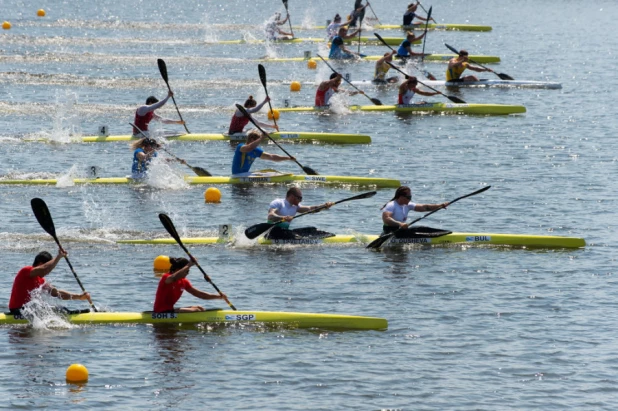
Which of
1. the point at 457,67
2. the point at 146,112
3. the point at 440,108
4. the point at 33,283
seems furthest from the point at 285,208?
the point at 457,67

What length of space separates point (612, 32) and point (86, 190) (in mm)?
47952

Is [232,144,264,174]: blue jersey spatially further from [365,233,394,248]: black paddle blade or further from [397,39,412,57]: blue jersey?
[397,39,412,57]: blue jersey

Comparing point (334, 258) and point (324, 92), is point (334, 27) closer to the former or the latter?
point (324, 92)

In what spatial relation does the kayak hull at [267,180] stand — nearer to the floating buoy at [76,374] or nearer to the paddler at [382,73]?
the floating buoy at [76,374]

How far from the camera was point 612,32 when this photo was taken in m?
69.8

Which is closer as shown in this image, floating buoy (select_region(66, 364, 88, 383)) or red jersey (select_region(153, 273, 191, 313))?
floating buoy (select_region(66, 364, 88, 383))

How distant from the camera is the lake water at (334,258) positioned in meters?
17.1

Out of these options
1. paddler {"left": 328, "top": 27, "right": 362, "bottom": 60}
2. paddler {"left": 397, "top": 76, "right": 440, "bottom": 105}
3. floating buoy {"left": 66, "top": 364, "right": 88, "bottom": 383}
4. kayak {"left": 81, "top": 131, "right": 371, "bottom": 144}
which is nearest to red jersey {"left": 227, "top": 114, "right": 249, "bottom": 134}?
kayak {"left": 81, "top": 131, "right": 371, "bottom": 144}

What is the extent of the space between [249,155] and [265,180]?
78 centimetres

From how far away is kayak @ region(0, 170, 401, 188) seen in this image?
29453 mm

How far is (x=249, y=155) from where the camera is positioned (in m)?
29.2

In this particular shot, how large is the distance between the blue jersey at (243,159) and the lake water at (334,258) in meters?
0.52

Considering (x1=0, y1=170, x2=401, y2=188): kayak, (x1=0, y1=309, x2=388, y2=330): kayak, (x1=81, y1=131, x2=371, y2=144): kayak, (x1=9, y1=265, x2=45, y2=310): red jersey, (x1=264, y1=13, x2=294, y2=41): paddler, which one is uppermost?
(x1=264, y1=13, x2=294, y2=41): paddler

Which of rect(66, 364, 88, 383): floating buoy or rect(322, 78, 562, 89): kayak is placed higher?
rect(322, 78, 562, 89): kayak
